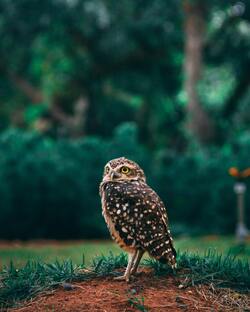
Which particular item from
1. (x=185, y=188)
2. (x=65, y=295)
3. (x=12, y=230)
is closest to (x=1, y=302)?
(x=65, y=295)

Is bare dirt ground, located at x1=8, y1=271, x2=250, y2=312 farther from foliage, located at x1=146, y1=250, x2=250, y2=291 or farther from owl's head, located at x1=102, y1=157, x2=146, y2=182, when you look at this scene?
owl's head, located at x1=102, y1=157, x2=146, y2=182

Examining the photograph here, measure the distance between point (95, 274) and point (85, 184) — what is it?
10986 millimetres

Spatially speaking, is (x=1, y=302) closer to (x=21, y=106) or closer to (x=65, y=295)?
(x=65, y=295)

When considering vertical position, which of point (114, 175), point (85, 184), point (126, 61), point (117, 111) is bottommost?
point (114, 175)

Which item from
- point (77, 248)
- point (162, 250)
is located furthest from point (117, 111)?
point (162, 250)

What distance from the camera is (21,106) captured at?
1533 inches

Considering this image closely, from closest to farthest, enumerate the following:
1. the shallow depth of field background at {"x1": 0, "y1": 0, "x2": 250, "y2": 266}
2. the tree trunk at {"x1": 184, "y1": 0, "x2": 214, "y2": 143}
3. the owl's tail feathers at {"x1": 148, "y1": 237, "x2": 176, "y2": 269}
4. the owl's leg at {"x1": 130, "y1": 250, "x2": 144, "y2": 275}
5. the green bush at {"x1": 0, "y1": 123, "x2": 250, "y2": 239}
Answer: the owl's tail feathers at {"x1": 148, "y1": 237, "x2": 176, "y2": 269} < the owl's leg at {"x1": 130, "y1": 250, "x2": 144, "y2": 275} < the green bush at {"x1": 0, "y1": 123, "x2": 250, "y2": 239} < the shallow depth of field background at {"x1": 0, "y1": 0, "x2": 250, "y2": 266} < the tree trunk at {"x1": 184, "y1": 0, "x2": 214, "y2": 143}

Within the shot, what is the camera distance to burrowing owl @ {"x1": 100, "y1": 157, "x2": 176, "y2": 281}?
6.33 m

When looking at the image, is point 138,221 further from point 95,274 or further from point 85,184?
point 85,184

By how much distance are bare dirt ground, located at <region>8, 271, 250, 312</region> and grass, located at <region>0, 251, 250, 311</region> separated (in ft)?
0.31

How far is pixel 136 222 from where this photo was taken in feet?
20.8

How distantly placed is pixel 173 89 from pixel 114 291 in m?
27.7

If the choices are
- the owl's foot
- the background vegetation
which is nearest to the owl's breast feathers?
the owl's foot

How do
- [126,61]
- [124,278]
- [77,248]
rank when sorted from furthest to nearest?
[126,61] < [77,248] < [124,278]
